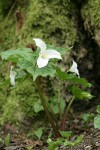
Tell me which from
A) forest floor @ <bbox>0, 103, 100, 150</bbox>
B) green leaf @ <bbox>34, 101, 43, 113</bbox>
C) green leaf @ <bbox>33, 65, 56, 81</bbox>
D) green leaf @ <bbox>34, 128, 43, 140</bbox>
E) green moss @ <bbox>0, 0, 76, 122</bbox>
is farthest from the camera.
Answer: green moss @ <bbox>0, 0, 76, 122</bbox>

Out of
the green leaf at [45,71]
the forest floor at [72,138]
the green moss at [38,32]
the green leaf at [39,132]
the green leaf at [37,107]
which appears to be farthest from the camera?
the green moss at [38,32]

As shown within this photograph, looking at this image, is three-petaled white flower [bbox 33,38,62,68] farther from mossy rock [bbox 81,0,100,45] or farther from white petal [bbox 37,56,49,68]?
mossy rock [bbox 81,0,100,45]

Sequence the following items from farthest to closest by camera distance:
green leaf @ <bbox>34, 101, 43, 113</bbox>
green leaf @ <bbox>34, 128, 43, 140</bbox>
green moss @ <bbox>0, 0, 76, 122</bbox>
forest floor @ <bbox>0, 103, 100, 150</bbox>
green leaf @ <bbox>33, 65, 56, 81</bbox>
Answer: green moss @ <bbox>0, 0, 76, 122</bbox>, green leaf @ <bbox>34, 101, 43, 113</bbox>, green leaf @ <bbox>34, 128, 43, 140</bbox>, forest floor @ <bbox>0, 103, 100, 150</bbox>, green leaf @ <bbox>33, 65, 56, 81</bbox>

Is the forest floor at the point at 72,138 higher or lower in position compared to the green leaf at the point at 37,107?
lower

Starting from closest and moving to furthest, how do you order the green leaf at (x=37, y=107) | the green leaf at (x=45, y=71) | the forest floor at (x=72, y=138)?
1. the green leaf at (x=45, y=71)
2. the forest floor at (x=72, y=138)
3. the green leaf at (x=37, y=107)

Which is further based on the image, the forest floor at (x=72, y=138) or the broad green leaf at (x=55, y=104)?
the broad green leaf at (x=55, y=104)

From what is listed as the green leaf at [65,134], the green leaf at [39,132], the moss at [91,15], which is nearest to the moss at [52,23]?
the moss at [91,15]

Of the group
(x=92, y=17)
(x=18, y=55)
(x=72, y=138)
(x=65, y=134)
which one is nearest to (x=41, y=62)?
(x=18, y=55)

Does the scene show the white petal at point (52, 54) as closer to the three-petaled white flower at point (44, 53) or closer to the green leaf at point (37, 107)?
the three-petaled white flower at point (44, 53)

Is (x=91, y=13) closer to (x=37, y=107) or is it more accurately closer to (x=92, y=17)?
(x=92, y=17)

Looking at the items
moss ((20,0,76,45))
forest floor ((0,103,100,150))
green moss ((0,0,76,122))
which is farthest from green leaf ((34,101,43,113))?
moss ((20,0,76,45))
